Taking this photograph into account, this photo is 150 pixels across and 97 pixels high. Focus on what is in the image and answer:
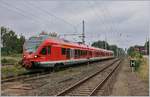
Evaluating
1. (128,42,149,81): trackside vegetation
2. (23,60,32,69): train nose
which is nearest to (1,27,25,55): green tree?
(128,42,149,81): trackside vegetation

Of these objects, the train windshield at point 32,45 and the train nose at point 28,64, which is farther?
the train windshield at point 32,45

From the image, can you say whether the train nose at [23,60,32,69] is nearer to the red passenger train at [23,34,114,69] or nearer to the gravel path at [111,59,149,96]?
the red passenger train at [23,34,114,69]

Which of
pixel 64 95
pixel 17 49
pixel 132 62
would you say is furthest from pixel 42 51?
pixel 17 49

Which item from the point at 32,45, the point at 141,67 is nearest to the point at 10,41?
the point at 141,67

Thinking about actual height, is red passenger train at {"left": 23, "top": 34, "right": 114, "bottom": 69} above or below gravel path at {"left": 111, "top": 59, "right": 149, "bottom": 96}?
above

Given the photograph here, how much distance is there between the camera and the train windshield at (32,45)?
2472cm

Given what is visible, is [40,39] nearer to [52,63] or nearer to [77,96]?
[52,63]

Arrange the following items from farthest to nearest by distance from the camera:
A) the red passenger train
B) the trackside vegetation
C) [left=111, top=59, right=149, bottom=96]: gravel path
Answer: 1. the red passenger train
2. the trackside vegetation
3. [left=111, top=59, right=149, bottom=96]: gravel path

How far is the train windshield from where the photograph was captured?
24723mm

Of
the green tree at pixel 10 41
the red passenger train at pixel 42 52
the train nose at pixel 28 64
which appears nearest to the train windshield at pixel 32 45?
the red passenger train at pixel 42 52

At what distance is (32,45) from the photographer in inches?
982

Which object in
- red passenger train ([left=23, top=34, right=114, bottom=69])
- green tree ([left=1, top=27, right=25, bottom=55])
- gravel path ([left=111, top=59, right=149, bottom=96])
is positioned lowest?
gravel path ([left=111, top=59, right=149, bottom=96])

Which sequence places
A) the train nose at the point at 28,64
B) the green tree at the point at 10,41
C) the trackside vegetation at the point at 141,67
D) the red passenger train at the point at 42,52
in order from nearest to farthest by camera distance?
1. the trackside vegetation at the point at 141,67
2. the train nose at the point at 28,64
3. the red passenger train at the point at 42,52
4. the green tree at the point at 10,41

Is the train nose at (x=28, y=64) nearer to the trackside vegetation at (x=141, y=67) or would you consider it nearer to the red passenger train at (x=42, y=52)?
the red passenger train at (x=42, y=52)
